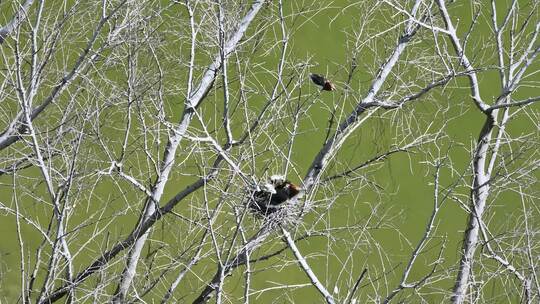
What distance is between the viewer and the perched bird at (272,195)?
16.2 ft

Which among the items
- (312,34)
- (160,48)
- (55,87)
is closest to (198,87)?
(160,48)

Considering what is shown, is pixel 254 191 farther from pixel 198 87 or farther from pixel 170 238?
pixel 170 238

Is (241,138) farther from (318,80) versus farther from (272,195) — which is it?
(272,195)

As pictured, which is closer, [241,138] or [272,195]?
[272,195]

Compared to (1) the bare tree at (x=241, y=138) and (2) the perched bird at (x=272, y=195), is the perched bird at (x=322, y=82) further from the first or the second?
(2) the perched bird at (x=272, y=195)

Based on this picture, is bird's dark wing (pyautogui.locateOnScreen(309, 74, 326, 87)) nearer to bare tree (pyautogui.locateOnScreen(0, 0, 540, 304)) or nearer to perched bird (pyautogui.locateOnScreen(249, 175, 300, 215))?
bare tree (pyautogui.locateOnScreen(0, 0, 540, 304))

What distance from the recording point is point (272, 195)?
197 inches

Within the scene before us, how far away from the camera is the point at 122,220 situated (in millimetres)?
8492

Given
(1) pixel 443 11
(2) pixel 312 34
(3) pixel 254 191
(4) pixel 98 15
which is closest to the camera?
(3) pixel 254 191

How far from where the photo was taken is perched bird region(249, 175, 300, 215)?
4.93m

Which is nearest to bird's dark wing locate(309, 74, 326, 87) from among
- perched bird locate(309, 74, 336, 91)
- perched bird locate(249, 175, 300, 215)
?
perched bird locate(309, 74, 336, 91)

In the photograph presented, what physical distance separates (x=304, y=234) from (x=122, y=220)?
3.38 meters

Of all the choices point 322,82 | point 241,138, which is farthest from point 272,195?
point 241,138

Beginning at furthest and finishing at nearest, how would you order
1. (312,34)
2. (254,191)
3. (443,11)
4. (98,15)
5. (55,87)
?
(312,34), (98,15), (55,87), (443,11), (254,191)
